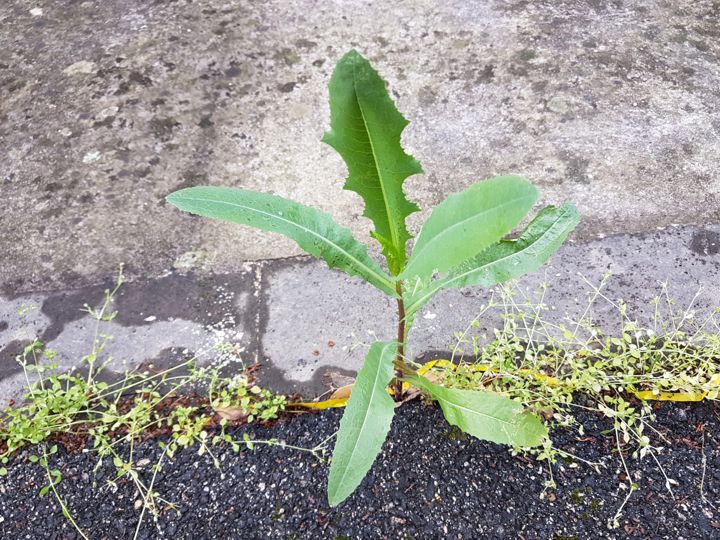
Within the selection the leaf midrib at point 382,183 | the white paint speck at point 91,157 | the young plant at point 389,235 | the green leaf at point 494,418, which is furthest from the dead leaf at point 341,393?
the white paint speck at point 91,157

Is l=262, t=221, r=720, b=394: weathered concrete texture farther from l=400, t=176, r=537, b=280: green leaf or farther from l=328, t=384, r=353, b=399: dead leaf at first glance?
l=400, t=176, r=537, b=280: green leaf

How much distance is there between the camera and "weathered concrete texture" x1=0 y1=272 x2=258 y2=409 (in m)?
1.64

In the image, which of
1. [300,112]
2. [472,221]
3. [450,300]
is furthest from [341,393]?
[300,112]

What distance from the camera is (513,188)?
917 millimetres

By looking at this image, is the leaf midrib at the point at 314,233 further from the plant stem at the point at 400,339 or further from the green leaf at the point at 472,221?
the green leaf at the point at 472,221

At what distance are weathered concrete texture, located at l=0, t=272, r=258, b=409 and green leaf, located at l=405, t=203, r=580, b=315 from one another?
694mm

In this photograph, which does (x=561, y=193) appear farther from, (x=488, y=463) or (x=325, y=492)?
(x=325, y=492)

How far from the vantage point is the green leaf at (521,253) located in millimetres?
1191

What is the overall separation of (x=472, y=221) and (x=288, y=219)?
1.34 feet

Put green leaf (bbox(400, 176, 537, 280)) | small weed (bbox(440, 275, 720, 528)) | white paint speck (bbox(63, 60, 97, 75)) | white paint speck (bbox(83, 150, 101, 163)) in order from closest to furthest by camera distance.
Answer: green leaf (bbox(400, 176, 537, 280)) < small weed (bbox(440, 275, 720, 528)) < white paint speck (bbox(83, 150, 101, 163)) < white paint speck (bbox(63, 60, 97, 75))

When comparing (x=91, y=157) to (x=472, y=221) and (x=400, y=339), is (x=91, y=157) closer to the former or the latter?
(x=400, y=339)

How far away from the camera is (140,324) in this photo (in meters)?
1.73

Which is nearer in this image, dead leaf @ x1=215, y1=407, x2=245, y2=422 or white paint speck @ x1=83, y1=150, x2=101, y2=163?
dead leaf @ x1=215, y1=407, x2=245, y2=422

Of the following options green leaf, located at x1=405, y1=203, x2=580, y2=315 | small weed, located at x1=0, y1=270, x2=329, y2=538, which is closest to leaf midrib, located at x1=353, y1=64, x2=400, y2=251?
green leaf, located at x1=405, y1=203, x2=580, y2=315
